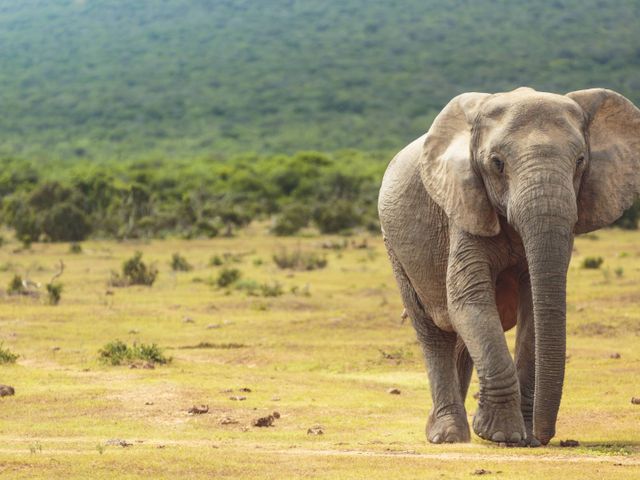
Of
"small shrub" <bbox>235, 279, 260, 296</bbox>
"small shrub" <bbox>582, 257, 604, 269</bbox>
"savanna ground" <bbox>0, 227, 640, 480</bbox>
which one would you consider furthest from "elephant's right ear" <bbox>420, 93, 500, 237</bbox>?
"small shrub" <bbox>582, 257, 604, 269</bbox>

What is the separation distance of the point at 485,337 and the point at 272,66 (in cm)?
13281

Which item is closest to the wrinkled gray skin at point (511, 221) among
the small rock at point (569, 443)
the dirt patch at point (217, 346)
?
the small rock at point (569, 443)

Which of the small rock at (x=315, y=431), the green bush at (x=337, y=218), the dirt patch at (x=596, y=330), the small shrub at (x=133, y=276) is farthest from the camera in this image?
the green bush at (x=337, y=218)

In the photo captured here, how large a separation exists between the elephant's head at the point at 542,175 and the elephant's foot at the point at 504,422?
0.66ft

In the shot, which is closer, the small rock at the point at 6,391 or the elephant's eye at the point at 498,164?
the elephant's eye at the point at 498,164

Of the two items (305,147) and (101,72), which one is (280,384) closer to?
(305,147)

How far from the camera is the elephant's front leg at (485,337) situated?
8.62 metres

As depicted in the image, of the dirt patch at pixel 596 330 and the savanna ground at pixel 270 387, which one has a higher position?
the savanna ground at pixel 270 387

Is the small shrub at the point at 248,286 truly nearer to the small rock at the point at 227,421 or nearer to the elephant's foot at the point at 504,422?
the small rock at the point at 227,421

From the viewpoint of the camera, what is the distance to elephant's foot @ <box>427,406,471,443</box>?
9.66 meters

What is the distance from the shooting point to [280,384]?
13.0 metres

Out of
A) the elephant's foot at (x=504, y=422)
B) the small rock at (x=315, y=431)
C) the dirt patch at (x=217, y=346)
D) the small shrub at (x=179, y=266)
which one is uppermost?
the elephant's foot at (x=504, y=422)

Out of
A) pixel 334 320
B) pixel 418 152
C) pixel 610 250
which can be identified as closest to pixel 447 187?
pixel 418 152

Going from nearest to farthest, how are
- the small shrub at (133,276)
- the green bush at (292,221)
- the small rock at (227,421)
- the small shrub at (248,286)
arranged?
the small rock at (227,421)
the small shrub at (248,286)
the small shrub at (133,276)
the green bush at (292,221)
